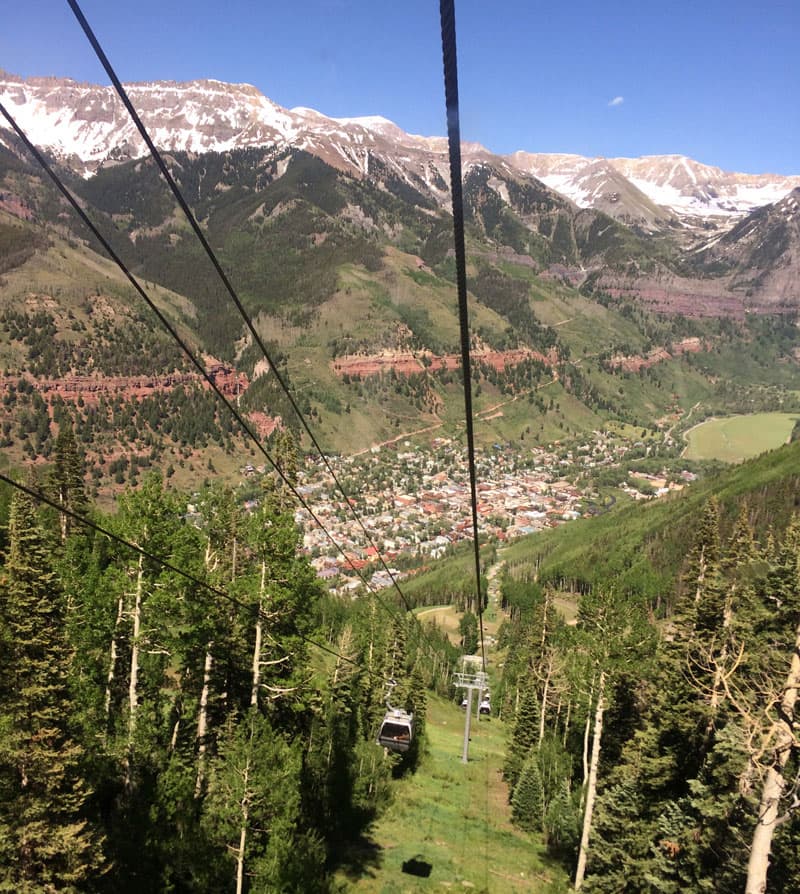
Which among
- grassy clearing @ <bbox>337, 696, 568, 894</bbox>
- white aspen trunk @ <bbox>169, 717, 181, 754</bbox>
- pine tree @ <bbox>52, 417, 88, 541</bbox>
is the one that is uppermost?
pine tree @ <bbox>52, 417, 88, 541</bbox>

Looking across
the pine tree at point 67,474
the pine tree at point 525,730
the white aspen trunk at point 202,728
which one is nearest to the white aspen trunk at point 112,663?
the white aspen trunk at point 202,728

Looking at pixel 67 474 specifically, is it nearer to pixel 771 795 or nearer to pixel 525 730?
pixel 525 730

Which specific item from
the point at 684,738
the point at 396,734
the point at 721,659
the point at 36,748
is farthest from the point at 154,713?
the point at 684,738

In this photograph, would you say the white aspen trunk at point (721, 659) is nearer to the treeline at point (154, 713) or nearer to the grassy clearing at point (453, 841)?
Answer: the grassy clearing at point (453, 841)

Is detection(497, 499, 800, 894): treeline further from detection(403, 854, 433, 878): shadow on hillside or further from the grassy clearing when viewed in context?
detection(403, 854, 433, 878): shadow on hillside

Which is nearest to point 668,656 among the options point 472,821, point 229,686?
point 472,821

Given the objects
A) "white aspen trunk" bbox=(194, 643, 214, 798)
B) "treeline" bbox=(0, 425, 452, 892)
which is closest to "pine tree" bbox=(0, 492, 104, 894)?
"treeline" bbox=(0, 425, 452, 892)

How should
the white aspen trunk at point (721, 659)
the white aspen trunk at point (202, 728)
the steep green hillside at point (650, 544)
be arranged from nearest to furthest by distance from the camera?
the white aspen trunk at point (721, 659) → the white aspen trunk at point (202, 728) → the steep green hillside at point (650, 544)

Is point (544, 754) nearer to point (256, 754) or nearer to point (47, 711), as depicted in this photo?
point (256, 754)
